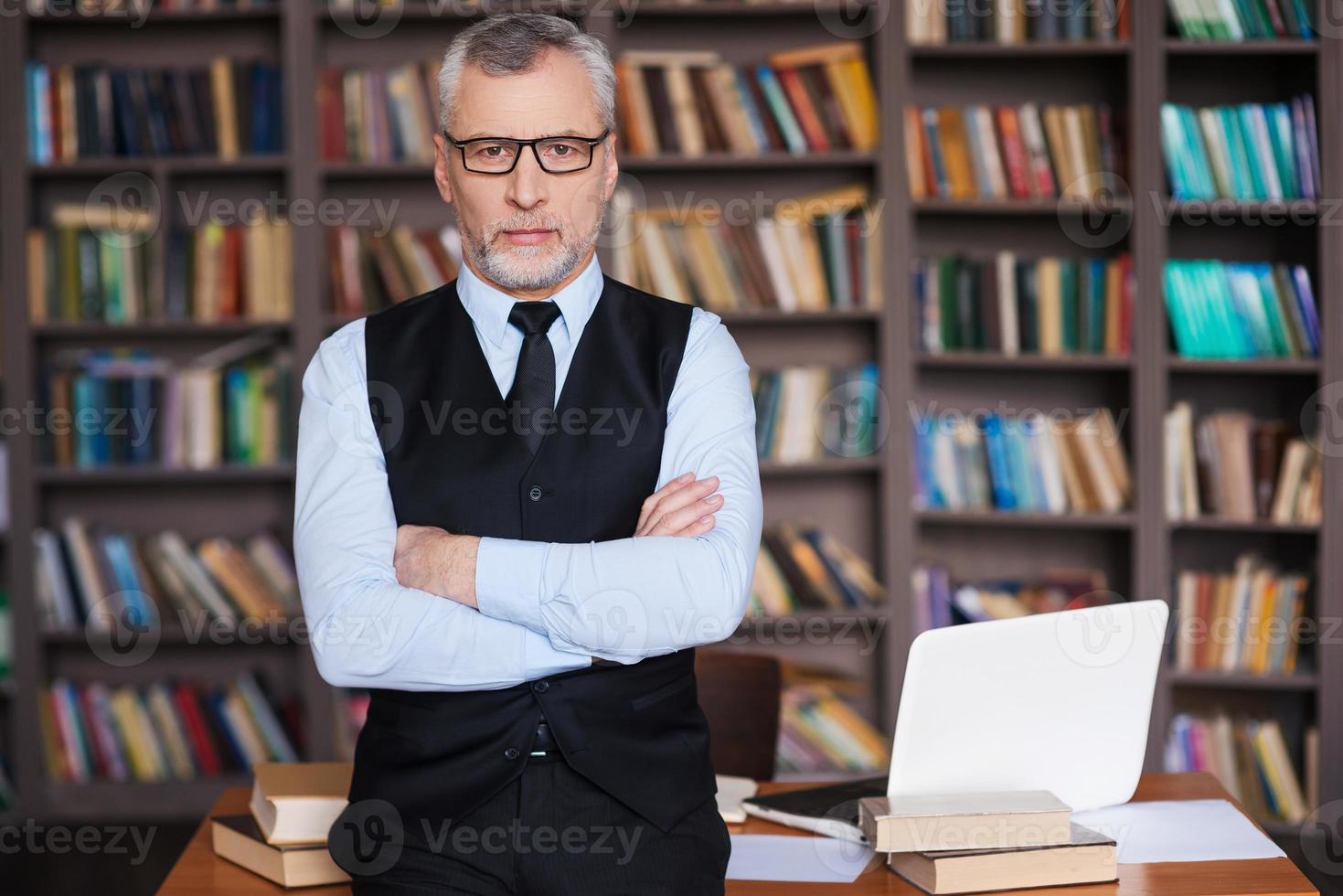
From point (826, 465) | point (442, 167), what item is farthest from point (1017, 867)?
point (826, 465)

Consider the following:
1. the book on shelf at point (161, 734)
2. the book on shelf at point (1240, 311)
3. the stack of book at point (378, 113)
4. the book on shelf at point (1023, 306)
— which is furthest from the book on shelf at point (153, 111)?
the book on shelf at point (1240, 311)

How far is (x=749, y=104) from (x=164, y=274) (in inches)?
66.8

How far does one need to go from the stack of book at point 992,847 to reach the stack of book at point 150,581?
8.61ft

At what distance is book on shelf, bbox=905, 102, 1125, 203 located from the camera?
3.77m

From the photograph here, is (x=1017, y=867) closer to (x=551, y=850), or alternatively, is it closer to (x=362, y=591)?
(x=551, y=850)

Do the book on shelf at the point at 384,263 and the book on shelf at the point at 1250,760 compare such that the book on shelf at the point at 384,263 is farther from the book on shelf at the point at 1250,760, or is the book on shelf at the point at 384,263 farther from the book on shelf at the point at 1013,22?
the book on shelf at the point at 1250,760

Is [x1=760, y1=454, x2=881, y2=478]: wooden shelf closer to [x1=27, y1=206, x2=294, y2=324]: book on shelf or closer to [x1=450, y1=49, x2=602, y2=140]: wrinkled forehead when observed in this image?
[x1=27, y1=206, x2=294, y2=324]: book on shelf

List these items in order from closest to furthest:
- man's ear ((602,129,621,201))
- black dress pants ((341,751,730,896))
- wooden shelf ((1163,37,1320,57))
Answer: black dress pants ((341,751,730,896))
man's ear ((602,129,621,201))
wooden shelf ((1163,37,1320,57))

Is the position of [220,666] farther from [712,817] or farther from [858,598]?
[712,817]

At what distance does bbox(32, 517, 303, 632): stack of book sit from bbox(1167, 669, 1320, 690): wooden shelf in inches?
96.6

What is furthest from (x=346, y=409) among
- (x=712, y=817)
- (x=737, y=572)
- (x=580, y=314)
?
(x=712, y=817)

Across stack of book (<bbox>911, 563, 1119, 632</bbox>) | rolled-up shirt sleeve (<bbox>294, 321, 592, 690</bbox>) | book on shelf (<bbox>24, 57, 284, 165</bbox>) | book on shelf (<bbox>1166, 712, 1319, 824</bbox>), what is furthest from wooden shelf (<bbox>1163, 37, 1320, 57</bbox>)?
rolled-up shirt sleeve (<bbox>294, 321, 592, 690</bbox>)

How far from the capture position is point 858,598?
12.7ft

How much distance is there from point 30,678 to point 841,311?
2474 millimetres
